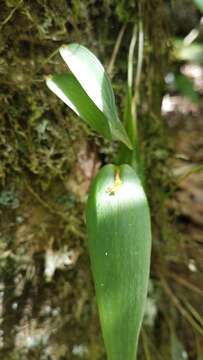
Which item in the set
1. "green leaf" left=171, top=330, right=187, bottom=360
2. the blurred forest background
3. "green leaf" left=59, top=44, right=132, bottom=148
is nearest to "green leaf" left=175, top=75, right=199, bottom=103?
the blurred forest background

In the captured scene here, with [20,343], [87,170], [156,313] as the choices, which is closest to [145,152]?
[87,170]

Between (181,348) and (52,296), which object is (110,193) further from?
(181,348)

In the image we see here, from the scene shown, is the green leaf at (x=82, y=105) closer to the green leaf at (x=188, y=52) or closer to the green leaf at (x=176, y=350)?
the green leaf at (x=176, y=350)

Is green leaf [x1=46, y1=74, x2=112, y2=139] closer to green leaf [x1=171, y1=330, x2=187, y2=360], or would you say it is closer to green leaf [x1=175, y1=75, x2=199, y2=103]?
green leaf [x1=171, y1=330, x2=187, y2=360]

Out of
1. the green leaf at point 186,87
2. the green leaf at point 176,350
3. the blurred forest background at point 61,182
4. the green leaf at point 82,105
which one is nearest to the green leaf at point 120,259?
the green leaf at point 82,105

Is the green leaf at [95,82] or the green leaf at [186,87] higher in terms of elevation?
the green leaf at [186,87]

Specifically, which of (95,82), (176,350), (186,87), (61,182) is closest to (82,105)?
(95,82)

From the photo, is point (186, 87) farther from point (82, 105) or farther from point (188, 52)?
point (82, 105)
